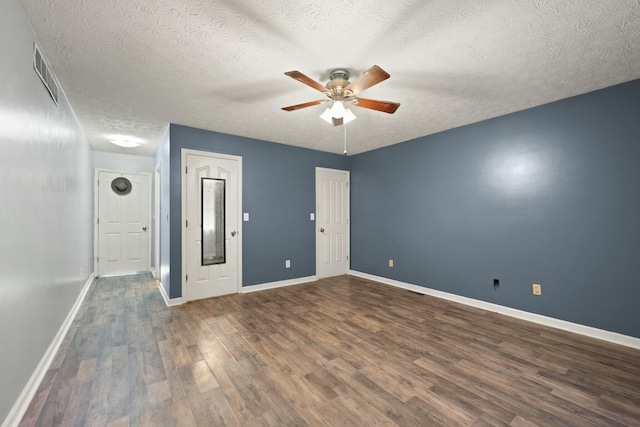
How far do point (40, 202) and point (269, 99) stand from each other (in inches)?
84.7

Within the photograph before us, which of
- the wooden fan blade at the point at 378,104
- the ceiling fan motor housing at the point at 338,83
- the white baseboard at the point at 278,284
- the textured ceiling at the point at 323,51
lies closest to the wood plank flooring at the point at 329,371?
the white baseboard at the point at 278,284

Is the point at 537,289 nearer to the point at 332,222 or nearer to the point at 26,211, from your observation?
the point at 332,222

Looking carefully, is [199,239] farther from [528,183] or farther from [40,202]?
[528,183]

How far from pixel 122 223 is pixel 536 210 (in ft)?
23.2

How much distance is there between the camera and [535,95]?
2.92 meters

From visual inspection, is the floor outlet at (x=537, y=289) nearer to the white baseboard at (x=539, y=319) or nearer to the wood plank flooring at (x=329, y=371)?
the white baseboard at (x=539, y=319)

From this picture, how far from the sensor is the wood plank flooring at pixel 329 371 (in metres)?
1.70

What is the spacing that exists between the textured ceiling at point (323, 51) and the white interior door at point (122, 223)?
2700 mm

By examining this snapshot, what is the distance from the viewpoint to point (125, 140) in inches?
180

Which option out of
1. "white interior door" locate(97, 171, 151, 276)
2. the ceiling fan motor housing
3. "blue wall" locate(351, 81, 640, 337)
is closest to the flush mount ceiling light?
"white interior door" locate(97, 171, 151, 276)

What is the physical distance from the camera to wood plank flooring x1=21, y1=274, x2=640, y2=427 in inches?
67.0

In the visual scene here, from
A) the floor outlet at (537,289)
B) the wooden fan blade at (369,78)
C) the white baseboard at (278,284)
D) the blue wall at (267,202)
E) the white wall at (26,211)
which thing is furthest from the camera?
the white baseboard at (278,284)

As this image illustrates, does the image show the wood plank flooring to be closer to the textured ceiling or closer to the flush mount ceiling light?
the textured ceiling

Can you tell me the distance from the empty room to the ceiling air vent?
0.02 m
